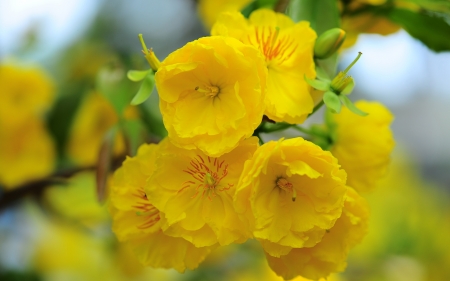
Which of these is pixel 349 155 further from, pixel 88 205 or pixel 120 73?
pixel 88 205

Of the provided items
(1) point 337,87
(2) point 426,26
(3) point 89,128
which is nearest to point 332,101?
(1) point 337,87

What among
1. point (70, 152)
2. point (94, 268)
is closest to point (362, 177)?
point (70, 152)

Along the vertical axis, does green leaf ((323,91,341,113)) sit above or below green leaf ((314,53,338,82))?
above

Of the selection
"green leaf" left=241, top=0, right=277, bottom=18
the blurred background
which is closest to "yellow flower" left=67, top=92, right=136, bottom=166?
the blurred background

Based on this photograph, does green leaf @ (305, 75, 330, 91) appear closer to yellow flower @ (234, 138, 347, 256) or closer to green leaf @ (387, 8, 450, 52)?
yellow flower @ (234, 138, 347, 256)

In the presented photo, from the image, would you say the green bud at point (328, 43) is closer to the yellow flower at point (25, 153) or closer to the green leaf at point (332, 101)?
the green leaf at point (332, 101)

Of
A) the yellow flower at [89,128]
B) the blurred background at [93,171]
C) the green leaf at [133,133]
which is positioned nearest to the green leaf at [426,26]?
the blurred background at [93,171]

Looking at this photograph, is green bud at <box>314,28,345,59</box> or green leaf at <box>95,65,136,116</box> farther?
green leaf at <box>95,65,136,116</box>
